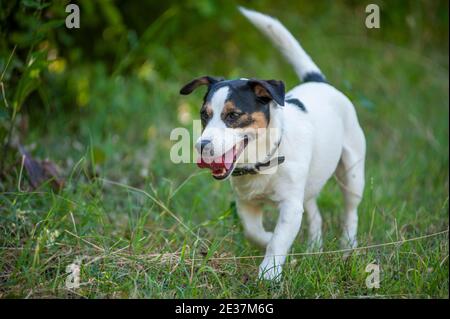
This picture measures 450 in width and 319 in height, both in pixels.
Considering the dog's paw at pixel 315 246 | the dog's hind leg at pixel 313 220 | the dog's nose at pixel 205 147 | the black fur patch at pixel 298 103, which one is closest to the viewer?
the dog's nose at pixel 205 147

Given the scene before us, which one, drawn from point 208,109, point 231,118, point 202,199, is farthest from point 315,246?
point 202,199

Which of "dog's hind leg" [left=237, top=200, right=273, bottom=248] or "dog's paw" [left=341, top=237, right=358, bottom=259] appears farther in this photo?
"dog's hind leg" [left=237, top=200, right=273, bottom=248]

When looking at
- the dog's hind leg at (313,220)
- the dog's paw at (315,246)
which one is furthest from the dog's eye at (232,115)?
the dog's hind leg at (313,220)

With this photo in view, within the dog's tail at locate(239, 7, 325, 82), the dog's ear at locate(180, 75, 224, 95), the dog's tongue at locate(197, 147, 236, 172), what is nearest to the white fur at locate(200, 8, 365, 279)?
the dog's tail at locate(239, 7, 325, 82)

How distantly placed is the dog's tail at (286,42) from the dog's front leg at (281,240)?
130cm

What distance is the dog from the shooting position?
3396 millimetres

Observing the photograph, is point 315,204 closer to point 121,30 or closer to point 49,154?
point 49,154

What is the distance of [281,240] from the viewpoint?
3.52 metres

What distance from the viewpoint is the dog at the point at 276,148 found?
3.40m

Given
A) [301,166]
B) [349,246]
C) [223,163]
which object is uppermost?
[223,163]

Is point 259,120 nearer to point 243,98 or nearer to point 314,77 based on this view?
point 243,98

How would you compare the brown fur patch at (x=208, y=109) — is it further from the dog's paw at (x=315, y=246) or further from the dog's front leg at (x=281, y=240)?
the dog's paw at (x=315, y=246)

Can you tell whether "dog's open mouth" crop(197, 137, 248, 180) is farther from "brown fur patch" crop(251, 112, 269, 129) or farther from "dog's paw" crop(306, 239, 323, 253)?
"dog's paw" crop(306, 239, 323, 253)

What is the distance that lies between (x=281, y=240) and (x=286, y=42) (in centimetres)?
170
